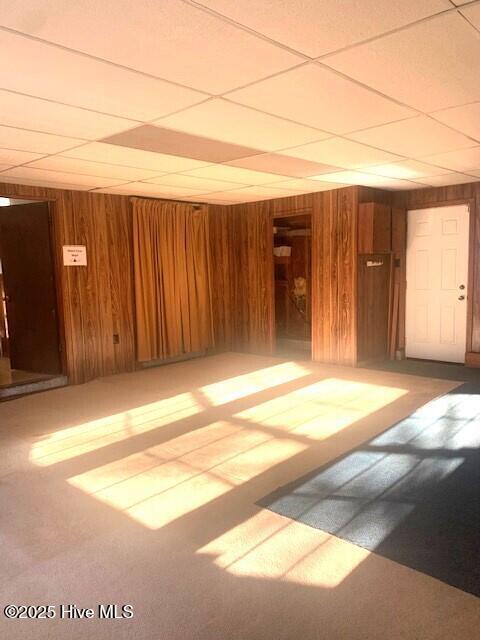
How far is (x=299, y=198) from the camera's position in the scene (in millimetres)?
6527

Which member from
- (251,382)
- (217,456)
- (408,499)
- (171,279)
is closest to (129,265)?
(171,279)

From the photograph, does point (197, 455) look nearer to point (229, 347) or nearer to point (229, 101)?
point (229, 101)

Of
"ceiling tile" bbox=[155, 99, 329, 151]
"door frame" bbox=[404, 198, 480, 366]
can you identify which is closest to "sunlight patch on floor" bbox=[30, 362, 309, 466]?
"door frame" bbox=[404, 198, 480, 366]

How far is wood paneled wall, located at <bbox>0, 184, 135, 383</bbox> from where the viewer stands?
18.2 ft

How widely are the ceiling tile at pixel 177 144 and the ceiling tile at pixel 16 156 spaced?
2.57ft

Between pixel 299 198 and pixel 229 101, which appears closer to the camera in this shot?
pixel 229 101

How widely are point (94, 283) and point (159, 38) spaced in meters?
4.20

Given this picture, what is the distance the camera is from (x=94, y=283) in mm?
5844

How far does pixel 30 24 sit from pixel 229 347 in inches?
239

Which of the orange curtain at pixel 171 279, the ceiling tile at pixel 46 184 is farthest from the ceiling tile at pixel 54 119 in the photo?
the orange curtain at pixel 171 279

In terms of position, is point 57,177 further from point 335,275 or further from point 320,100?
point 335,275

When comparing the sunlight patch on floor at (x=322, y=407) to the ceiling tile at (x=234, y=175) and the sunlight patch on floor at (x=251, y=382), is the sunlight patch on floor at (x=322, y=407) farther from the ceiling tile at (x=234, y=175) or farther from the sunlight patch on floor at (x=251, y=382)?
the ceiling tile at (x=234, y=175)

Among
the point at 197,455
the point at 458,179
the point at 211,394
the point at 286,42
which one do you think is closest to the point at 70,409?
the point at 211,394

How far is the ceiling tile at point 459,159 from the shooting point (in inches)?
165
